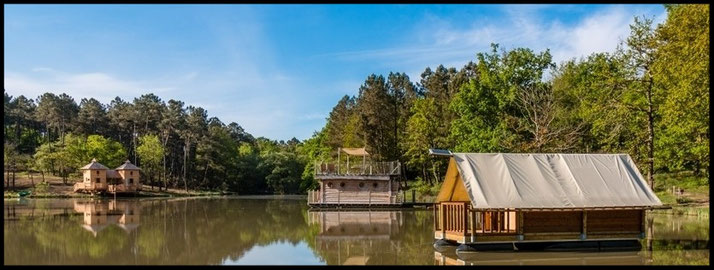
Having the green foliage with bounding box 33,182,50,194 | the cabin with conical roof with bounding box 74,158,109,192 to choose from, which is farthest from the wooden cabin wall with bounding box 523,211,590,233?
the green foliage with bounding box 33,182,50,194

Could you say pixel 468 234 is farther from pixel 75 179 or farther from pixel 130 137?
pixel 130 137

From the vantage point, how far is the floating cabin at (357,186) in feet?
145

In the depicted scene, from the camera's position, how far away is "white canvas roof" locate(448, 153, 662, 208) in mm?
Answer: 17109

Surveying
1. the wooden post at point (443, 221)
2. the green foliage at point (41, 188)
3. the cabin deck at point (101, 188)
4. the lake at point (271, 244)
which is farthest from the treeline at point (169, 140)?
the wooden post at point (443, 221)

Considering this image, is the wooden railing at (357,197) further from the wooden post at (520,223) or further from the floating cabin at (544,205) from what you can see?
the wooden post at (520,223)

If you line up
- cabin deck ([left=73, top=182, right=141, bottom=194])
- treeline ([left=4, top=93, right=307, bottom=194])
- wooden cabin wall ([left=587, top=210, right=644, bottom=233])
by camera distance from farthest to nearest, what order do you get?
treeline ([left=4, top=93, right=307, bottom=194]) → cabin deck ([left=73, top=182, right=141, bottom=194]) → wooden cabin wall ([left=587, top=210, right=644, bottom=233])

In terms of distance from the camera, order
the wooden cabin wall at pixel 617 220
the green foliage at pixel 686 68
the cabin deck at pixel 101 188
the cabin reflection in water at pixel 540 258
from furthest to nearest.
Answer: the cabin deck at pixel 101 188 < the green foliage at pixel 686 68 < the wooden cabin wall at pixel 617 220 < the cabin reflection in water at pixel 540 258

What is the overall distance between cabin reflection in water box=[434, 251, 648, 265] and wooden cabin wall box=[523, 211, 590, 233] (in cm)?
84

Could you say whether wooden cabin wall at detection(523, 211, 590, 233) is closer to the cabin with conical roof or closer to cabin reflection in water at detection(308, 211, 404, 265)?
cabin reflection in water at detection(308, 211, 404, 265)

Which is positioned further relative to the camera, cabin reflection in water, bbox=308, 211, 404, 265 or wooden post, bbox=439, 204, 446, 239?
wooden post, bbox=439, 204, 446, 239

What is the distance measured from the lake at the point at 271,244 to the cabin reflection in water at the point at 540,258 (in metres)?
0.03

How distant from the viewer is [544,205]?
1695cm

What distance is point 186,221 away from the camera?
3000cm

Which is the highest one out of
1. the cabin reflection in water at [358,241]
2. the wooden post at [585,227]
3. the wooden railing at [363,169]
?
the wooden railing at [363,169]
